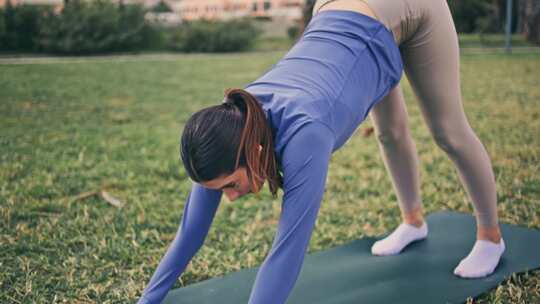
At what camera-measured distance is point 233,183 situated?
1842mm

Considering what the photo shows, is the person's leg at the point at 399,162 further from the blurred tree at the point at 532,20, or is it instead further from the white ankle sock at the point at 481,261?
the blurred tree at the point at 532,20

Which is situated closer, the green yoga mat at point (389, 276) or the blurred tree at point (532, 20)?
the green yoga mat at point (389, 276)

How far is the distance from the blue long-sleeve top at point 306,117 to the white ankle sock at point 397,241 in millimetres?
1086

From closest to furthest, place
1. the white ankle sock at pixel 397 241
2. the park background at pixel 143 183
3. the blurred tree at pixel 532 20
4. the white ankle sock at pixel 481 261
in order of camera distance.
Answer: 1. the white ankle sock at pixel 481 261
2. the park background at pixel 143 183
3. the white ankle sock at pixel 397 241
4. the blurred tree at pixel 532 20

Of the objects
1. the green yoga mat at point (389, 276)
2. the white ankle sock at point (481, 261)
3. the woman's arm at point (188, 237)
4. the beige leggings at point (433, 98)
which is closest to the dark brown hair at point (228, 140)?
the woman's arm at point (188, 237)

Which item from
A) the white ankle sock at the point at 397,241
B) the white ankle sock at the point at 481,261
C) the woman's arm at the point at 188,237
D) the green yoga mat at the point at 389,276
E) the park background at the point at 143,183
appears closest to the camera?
the woman's arm at the point at 188,237

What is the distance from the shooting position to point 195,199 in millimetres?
2092

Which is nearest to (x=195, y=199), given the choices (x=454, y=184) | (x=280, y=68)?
(x=280, y=68)

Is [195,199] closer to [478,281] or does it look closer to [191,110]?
[478,281]

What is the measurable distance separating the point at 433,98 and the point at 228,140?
115 cm

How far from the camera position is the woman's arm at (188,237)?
6.85 ft

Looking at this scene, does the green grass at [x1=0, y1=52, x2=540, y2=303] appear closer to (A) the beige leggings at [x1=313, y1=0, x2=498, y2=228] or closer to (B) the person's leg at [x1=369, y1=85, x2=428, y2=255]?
(B) the person's leg at [x1=369, y1=85, x2=428, y2=255]

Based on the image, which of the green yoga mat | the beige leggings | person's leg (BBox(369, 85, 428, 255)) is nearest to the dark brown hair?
the beige leggings

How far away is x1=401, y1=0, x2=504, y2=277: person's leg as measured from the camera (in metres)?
2.43
